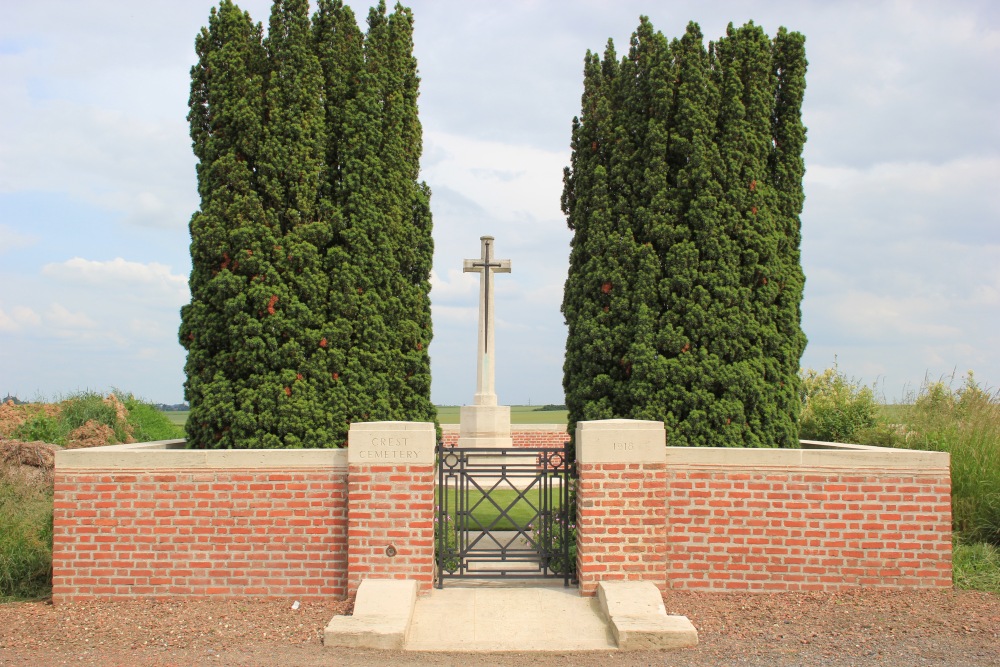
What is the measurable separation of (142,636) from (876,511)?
21.5 feet

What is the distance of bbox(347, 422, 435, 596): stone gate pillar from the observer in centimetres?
730

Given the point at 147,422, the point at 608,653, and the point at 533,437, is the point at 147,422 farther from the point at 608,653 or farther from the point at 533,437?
the point at 608,653

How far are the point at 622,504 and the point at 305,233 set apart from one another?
4.40m

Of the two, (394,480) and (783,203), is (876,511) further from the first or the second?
(394,480)

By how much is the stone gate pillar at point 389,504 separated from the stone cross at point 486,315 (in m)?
9.99

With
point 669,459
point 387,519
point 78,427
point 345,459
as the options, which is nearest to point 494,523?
point 387,519

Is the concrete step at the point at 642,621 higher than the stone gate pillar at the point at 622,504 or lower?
lower

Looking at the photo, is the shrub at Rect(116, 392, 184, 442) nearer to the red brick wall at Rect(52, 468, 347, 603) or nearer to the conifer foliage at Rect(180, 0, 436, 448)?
the conifer foliage at Rect(180, 0, 436, 448)

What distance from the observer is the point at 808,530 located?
7.55 metres

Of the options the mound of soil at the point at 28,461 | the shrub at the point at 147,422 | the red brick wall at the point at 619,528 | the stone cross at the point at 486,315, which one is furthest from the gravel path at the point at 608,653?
the stone cross at the point at 486,315

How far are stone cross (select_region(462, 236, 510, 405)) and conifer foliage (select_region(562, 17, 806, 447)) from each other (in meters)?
7.78

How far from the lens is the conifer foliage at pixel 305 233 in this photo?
28.4 feet

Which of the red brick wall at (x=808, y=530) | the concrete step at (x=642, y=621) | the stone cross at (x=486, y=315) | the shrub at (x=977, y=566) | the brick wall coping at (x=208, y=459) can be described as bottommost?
the concrete step at (x=642, y=621)

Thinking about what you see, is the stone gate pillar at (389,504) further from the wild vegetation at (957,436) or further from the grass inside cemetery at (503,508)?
the wild vegetation at (957,436)
